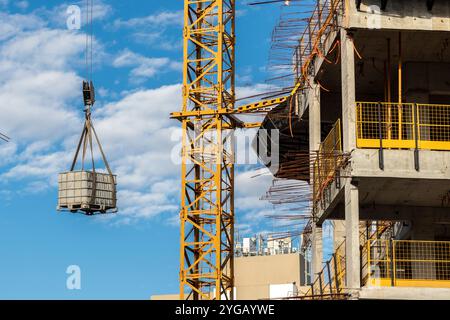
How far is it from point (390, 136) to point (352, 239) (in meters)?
3.77

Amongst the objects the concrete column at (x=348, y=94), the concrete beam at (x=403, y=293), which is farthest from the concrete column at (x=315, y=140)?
the concrete beam at (x=403, y=293)

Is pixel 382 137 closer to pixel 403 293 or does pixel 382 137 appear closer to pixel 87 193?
pixel 403 293

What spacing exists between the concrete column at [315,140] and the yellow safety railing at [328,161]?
1.23 meters

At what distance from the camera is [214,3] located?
67.4 metres

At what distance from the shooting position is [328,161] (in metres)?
34.2

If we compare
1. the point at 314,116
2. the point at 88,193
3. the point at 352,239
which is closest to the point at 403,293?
the point at 352,239

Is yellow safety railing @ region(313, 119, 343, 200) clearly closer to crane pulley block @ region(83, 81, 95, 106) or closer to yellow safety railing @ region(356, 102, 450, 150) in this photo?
yellow safety railing @ region(356, 102, 450, 150)

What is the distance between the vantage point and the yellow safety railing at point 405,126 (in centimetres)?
3225

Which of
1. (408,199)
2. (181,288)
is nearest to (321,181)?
(408,199)

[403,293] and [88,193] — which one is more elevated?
[88,193]

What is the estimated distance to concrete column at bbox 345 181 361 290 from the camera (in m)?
30.9

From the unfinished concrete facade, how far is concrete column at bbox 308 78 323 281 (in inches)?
1.5

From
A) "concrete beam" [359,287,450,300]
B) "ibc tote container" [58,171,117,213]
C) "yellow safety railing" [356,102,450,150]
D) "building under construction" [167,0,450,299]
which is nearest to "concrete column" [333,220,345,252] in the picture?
"building under construction" [167,0,450,299]
